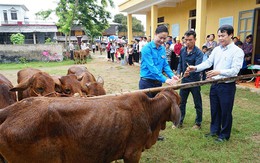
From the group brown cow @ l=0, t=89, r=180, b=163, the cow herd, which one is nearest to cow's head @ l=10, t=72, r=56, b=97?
the cow herd

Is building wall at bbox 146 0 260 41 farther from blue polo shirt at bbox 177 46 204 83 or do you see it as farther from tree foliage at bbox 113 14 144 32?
tree foliage at bbox 113 14 144 32

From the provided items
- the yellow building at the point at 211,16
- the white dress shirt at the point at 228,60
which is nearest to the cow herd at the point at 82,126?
the white dress shirt at the point at 228,60

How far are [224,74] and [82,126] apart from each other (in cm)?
262

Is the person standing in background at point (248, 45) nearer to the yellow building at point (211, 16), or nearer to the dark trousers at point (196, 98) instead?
the yellow building at point (211, 16)

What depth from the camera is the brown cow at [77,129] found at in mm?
2152

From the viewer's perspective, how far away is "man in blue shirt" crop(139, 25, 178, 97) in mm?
3932

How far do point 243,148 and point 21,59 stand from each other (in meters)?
19.4

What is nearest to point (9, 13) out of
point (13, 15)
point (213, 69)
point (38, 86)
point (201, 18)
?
point (13, 15)

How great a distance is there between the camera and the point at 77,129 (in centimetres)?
231

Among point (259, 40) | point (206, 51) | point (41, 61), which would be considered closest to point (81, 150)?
point (206, 51)

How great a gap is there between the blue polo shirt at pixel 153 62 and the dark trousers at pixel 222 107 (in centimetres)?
91

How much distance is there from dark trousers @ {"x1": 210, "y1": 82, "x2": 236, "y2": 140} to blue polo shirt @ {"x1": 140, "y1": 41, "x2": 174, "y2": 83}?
0.91 metres

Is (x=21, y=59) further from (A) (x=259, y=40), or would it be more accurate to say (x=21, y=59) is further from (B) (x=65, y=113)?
(B) (x=65, y=113)

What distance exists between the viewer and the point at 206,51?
29.4 ft
